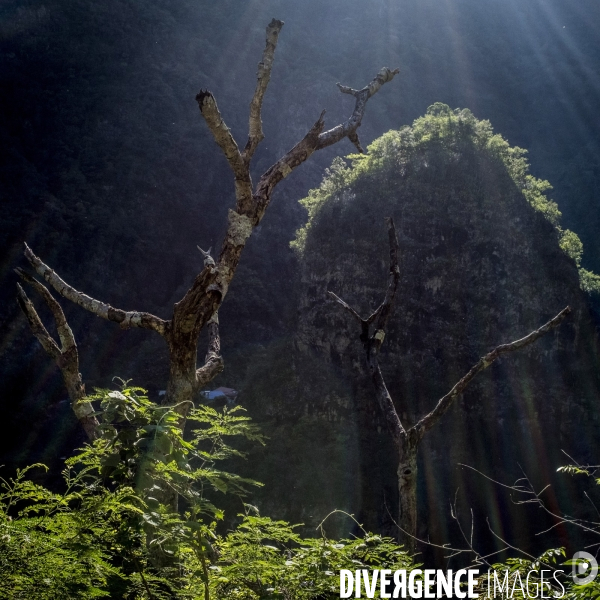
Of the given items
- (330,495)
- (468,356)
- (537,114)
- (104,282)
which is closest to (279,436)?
(330,495)

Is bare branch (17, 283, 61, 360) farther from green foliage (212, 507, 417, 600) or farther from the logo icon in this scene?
the logo icon

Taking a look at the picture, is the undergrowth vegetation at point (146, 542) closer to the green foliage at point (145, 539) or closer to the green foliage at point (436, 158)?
the green foliage at point (145, 539)

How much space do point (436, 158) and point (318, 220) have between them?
2.46 m

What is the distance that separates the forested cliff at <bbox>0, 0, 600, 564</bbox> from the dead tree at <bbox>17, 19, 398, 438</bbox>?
7.28 m

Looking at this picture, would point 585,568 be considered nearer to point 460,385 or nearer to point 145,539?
point 145,539

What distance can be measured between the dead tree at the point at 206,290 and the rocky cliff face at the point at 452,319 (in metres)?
7.44

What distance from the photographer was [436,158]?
11984mm

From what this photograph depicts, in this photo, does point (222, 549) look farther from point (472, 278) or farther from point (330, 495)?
point (472, 278)

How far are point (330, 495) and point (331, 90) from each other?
22.8 m

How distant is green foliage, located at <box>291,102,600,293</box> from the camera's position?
12.0 metres

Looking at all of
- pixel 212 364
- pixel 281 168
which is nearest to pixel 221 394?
pixel 212 364

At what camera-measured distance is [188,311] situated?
10.3 ft

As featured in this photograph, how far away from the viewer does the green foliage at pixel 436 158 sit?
1198 cm

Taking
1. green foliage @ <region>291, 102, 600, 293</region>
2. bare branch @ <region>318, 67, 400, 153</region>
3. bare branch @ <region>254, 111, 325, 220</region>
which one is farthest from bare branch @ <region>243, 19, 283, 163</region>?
green foliage @ <region>291, 102, 600, 293</region>
